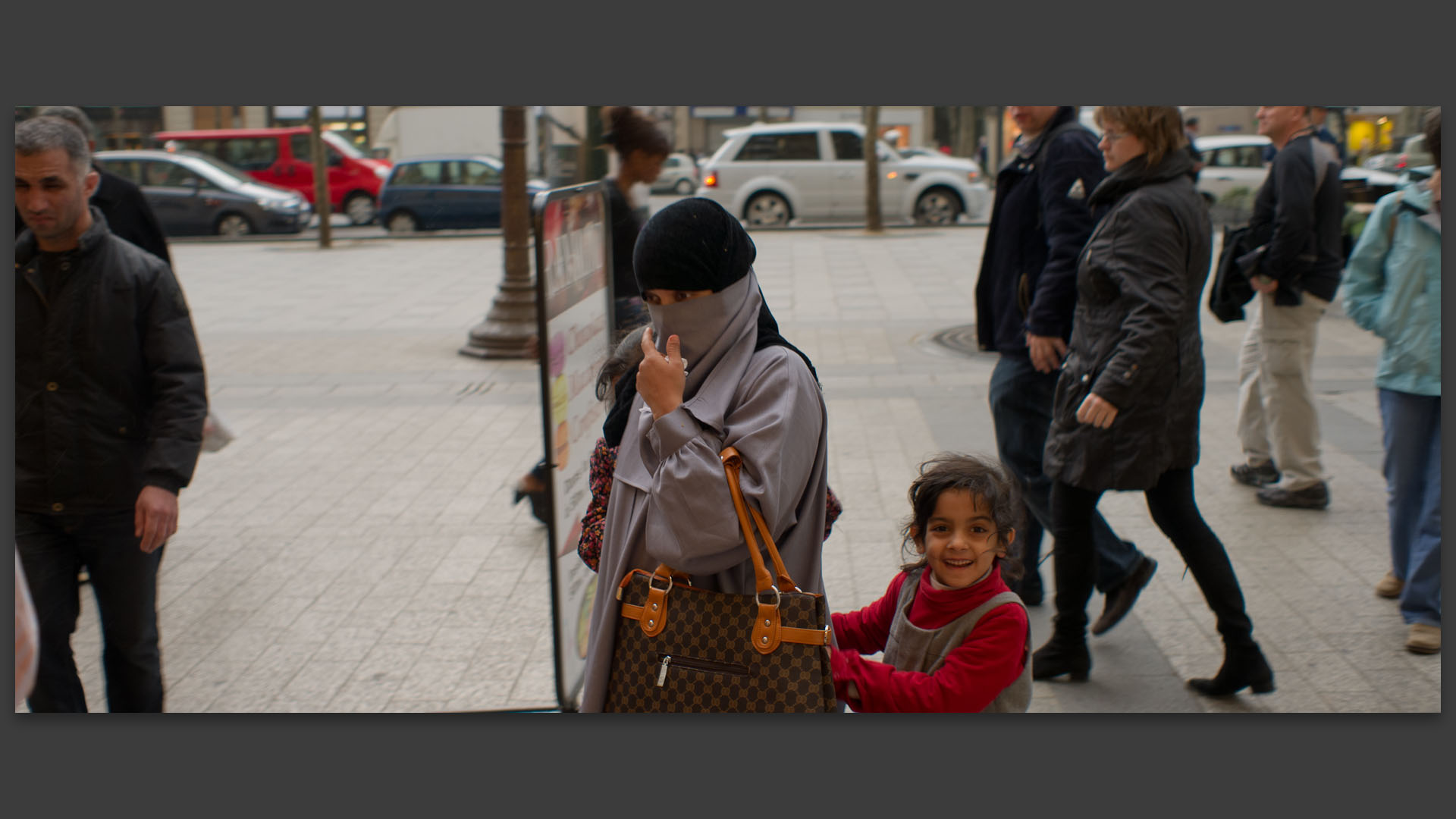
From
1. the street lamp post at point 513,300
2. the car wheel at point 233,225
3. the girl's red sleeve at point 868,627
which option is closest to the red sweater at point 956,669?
the girl's red sleeve at point 868,627

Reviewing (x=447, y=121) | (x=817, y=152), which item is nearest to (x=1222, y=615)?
(x=817, y=152)

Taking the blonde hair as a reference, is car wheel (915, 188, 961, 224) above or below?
below

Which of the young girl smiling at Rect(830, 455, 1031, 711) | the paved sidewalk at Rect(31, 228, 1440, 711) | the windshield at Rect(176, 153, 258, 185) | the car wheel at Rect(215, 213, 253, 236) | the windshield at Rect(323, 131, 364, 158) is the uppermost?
the windshield at Rect(323, 131, 364, 158)

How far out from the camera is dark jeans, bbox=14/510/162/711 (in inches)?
123

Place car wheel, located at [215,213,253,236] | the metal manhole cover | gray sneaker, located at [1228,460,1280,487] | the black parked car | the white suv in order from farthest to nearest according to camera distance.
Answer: car wheel, located at [215,213,253,236], the black parked car, the white suv, the metal manhole cover, gray sneaker, located at [1228,460,1280,487]

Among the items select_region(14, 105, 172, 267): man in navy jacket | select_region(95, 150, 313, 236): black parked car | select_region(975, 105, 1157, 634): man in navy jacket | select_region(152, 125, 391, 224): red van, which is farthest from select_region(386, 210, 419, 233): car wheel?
select_region(975, 105, 1157, 634): man in navy jacket

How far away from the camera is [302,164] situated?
73.3 feet

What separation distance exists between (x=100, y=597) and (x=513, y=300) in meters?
6.60

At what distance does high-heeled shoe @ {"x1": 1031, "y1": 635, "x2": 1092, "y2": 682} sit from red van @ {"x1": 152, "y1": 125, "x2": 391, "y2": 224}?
17789mm

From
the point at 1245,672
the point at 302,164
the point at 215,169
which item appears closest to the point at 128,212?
the point at 1245,672

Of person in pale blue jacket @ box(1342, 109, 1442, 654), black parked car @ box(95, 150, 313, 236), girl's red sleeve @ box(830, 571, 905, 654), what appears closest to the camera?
girl's red sleeve @ box(830, 571, 905, 654)

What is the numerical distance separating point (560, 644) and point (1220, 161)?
54.7 ft

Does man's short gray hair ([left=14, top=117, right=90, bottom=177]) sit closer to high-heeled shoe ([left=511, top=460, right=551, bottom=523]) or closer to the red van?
high-heeled shoe ([left=511, top=460, right=551, bottom=523])

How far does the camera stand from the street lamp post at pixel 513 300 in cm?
917
